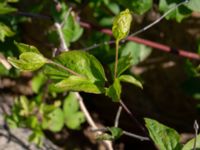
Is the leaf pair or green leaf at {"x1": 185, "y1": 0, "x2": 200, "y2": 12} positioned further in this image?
green leaf at {"x1": 185, "y1": 0, "x2": 200, "y2": 12}

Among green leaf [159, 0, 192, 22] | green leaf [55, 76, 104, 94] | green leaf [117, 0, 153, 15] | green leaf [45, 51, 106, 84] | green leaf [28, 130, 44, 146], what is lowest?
green leaf [28, 130, 44, 146]

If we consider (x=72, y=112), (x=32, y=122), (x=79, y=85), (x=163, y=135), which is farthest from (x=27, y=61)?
(x=72, y=112)

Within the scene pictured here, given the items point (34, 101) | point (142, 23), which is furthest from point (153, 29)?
point (34, 101)

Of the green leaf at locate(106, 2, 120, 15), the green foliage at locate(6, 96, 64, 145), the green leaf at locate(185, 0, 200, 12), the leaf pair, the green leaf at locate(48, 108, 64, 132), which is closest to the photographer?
the leaf pair

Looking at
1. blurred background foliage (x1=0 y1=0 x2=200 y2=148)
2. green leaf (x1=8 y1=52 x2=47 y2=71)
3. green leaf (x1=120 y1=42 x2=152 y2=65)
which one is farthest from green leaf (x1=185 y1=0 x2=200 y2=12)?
green leaf (x1=8 y1=52 x2=47 y2=71)

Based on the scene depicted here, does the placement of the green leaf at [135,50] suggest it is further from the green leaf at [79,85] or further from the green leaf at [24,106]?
the green leaf at [79,85]

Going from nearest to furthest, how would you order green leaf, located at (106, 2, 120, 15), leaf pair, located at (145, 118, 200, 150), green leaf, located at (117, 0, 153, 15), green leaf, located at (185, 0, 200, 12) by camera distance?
leaf pair, located at (145, 118, 200, 150) → green leaf, located at (185, 0, 200, 12) → green leaf, located at (117, 0, 153, 15) → green leaf, located at (106, 2, 120, 15)

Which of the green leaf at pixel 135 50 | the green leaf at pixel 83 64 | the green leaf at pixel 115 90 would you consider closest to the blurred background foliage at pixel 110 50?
the green leaf at pixel 135 50

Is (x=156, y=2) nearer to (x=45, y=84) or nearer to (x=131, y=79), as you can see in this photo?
(x=45, y=84)

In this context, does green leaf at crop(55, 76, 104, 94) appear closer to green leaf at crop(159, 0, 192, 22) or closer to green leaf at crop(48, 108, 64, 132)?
green leaf at crop(159, 0, 192, 22)
